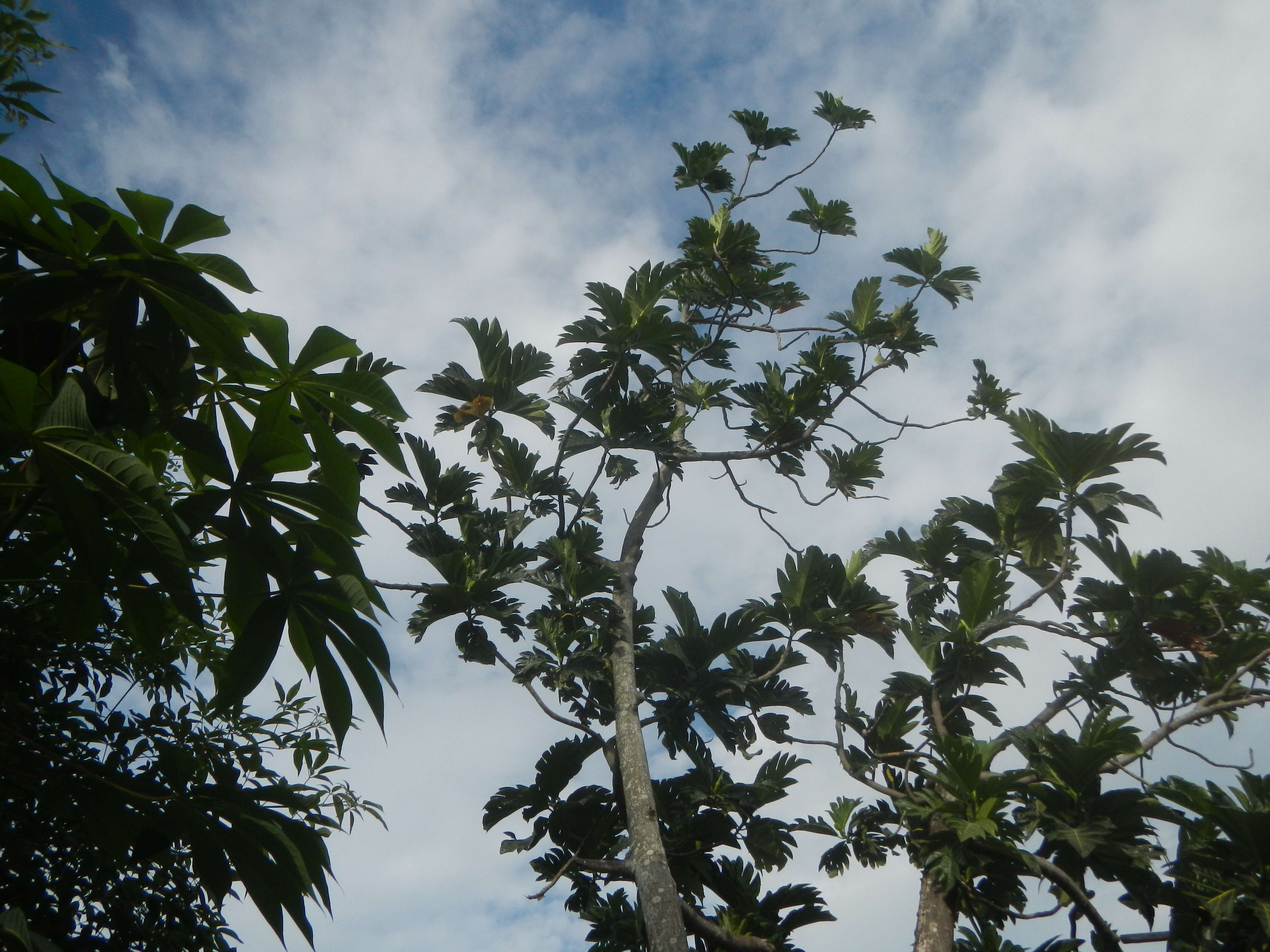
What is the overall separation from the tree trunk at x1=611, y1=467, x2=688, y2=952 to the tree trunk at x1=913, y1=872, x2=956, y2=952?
0.96 m

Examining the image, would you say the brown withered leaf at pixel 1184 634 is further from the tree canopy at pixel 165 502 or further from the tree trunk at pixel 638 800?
the tree canopy at pixel 165 502

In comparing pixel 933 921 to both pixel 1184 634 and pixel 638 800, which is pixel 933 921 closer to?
pixel 638 800

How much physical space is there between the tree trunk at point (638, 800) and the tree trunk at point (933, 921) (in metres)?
0.96

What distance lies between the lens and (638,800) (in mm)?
3682

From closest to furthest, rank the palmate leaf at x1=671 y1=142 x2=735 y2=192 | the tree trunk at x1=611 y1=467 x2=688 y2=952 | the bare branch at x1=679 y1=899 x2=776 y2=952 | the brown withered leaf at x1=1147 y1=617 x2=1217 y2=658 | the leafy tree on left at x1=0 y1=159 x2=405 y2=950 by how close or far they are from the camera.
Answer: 1. the leafy tree on left at x1=0 y1=159 x2=405 y2=950
2. the tree trunk at x1=611 y1=467 x2=688 y2=952
3. the bare branch at x1=679 y1=899 x2=776 y2=952
4. the brown withered leaf at x1=1147 y1=617 x2=1217 y2=658
5. the palmate leaf at x1=671 y1=142 x2=735 y2=192

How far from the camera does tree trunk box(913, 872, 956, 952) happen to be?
345cm

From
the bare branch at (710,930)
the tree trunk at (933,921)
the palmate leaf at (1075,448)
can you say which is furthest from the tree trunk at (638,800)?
the palmate leaf at (1075,448)

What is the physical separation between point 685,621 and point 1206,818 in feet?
7.90

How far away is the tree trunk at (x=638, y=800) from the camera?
3295 mm

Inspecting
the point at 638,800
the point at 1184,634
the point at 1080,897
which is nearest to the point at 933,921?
the point at 1080,897

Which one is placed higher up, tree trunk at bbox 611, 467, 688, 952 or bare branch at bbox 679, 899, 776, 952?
tree trunk at bbox 611, 467, 688, 952

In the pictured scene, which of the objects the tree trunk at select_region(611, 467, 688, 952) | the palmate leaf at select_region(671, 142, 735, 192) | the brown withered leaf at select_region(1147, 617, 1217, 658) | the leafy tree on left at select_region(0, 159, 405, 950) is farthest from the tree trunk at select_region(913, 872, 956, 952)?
the palmate leaf at select_region(671, 142, 735, 192)

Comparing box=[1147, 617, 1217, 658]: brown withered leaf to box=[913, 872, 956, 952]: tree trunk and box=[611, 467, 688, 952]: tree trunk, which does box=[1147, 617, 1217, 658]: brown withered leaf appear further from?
box=[611, 467, 688, 952]: tree trunk

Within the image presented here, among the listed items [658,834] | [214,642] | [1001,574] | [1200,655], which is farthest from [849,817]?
[214,642]
